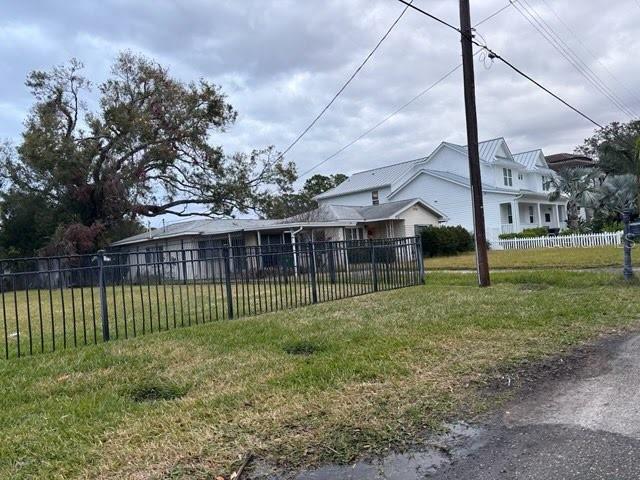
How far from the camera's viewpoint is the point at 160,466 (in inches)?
134

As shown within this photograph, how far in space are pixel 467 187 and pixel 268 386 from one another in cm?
3193

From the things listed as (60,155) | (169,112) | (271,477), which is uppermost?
(169,112)

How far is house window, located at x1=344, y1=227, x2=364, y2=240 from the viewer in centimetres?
3156

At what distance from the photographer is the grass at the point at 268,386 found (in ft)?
11.8

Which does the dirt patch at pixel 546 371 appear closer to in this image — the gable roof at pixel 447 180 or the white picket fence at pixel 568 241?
the white picket fence at pixel 568 241

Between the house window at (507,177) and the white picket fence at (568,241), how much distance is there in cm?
792

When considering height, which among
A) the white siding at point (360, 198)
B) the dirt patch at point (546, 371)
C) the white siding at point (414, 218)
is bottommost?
the dirt patch at point (546, 371)

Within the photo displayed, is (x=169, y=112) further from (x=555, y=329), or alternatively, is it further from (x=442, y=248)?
(x=555, y=329)

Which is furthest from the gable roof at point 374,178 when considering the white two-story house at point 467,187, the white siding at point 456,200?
the white siding at point 456,200

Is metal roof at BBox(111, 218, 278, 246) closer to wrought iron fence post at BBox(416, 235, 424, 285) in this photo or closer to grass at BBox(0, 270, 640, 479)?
wrought iron fence post at BBox(416, 235, 424, 285)

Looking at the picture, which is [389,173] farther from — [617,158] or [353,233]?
[617,158]

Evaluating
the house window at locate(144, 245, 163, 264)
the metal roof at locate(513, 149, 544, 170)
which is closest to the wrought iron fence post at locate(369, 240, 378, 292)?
the house window at locate(144, 245, 163, 264)

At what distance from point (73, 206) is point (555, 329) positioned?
34839 mm

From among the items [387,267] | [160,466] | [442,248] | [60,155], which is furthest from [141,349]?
[60,155]
